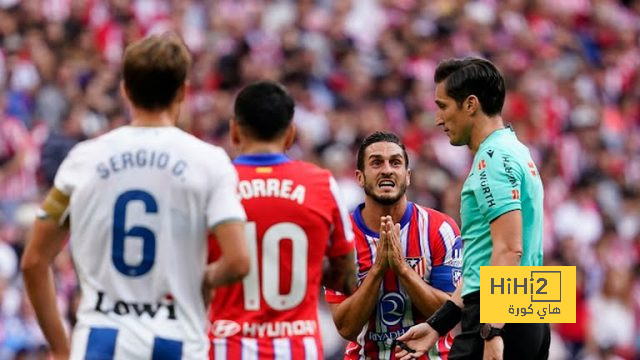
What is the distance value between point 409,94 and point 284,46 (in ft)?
6.50

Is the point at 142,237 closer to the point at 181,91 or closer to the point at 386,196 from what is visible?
the point at 181,91

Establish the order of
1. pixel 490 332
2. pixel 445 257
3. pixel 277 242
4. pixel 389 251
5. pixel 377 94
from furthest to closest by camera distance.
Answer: pixel 377 94
pixel 445 257
pixel 389 251
pixel 490 332
pixel 277 242

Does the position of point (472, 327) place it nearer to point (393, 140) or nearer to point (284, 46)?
point (393, 140)

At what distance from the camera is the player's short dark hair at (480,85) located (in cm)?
794

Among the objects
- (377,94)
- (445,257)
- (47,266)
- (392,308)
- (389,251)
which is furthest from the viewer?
(377,94)

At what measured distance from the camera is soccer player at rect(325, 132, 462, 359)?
8516 millimetres

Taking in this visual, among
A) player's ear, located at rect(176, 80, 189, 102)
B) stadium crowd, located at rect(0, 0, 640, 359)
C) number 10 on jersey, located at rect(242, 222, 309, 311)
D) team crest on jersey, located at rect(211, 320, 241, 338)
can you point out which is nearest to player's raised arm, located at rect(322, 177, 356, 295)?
number 10 on jersey, located at rect(242, 222, 309, 311)

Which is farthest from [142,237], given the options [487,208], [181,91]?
[487,208]

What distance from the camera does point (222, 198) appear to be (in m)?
6.35

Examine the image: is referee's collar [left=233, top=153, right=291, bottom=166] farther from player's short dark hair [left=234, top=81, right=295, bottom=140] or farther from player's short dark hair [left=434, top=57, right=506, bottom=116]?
player's short dark hair [left=434, top=57, right=506, bottom=116]

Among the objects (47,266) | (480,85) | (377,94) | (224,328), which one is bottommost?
(224,328)

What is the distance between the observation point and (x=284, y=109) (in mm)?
7141

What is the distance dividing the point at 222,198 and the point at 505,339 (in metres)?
2.12

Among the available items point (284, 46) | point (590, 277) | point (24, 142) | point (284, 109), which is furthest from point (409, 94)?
point (284, 109)
